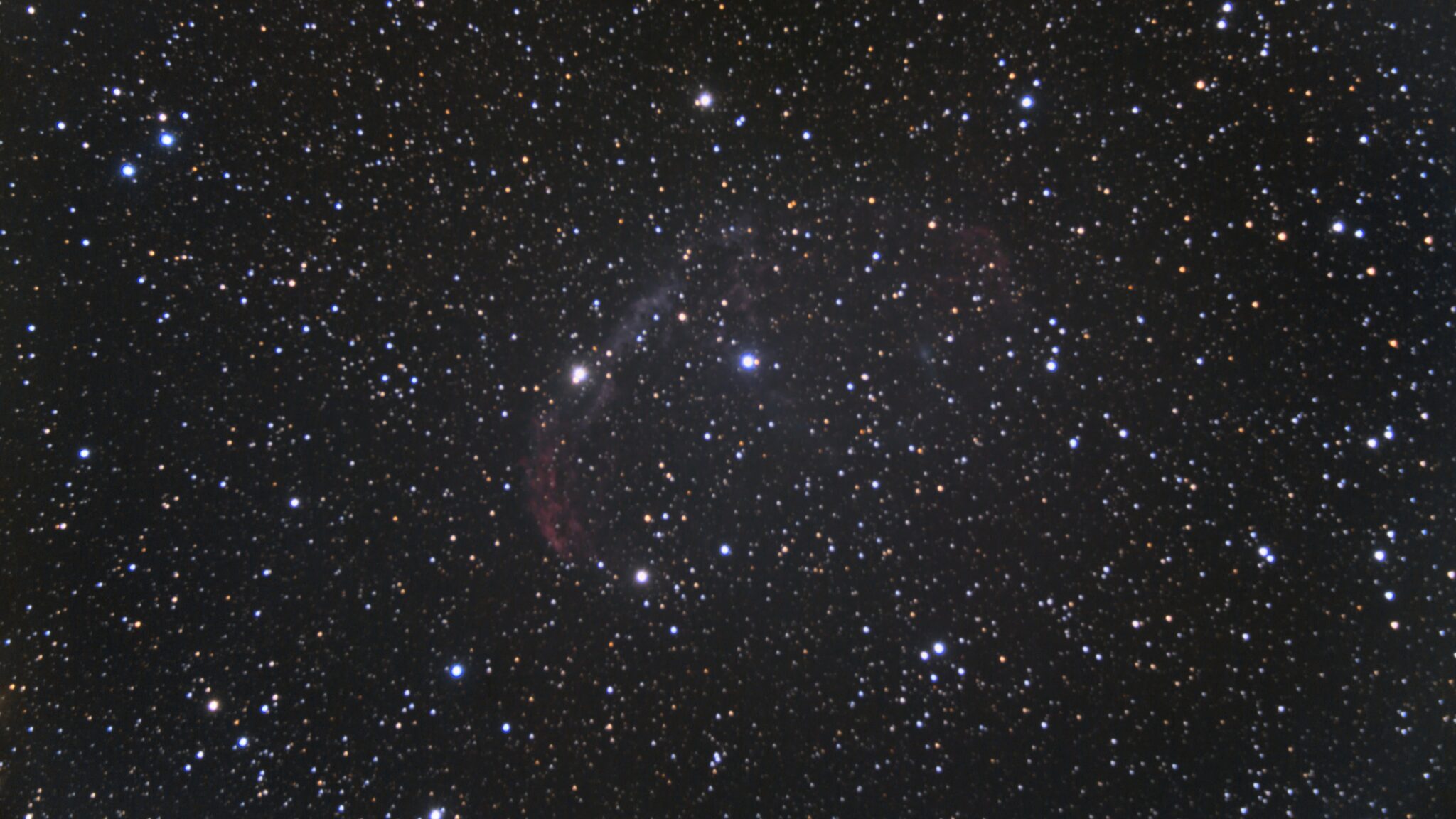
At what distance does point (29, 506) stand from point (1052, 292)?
0.47 meters

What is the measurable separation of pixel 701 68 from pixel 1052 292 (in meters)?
0.18

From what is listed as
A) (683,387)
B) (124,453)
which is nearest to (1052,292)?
(683,387)

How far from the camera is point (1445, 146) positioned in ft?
0.94

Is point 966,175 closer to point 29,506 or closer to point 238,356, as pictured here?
point 238,356

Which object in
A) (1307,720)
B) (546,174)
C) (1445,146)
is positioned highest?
(546,174)

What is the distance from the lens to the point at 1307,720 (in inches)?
12.0

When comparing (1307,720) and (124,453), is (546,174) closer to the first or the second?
(124,453)

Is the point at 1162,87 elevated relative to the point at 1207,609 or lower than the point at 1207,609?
Answer: elevated

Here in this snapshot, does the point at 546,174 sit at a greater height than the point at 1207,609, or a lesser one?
greater

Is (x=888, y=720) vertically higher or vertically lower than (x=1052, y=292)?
lower

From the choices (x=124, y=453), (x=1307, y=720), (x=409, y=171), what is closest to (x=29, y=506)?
(x=124, y=453)

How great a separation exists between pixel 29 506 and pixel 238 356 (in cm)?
12

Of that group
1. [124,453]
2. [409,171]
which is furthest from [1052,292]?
[124,453]

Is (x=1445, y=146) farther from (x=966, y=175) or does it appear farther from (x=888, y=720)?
(x=888, y=720)
